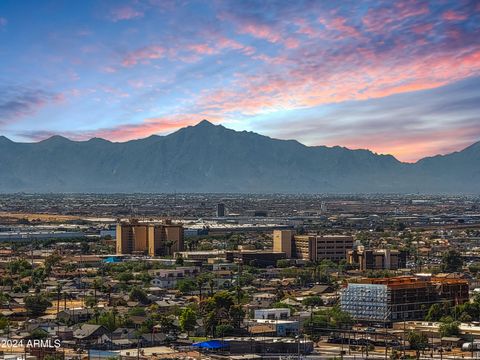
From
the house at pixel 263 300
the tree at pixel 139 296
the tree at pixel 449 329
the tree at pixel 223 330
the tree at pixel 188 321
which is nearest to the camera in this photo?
the tree at pixel 223 330

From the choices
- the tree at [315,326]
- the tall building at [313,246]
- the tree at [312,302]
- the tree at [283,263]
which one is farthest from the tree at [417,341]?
the tall building at [313,246]

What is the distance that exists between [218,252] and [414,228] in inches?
2816

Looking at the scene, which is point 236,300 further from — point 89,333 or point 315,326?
point 89,333

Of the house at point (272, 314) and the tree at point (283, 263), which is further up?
the tree at point (283, 263)

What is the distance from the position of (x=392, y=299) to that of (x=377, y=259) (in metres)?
35.0

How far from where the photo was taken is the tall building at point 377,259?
95.7m

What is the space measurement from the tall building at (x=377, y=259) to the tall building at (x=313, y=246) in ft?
21.6

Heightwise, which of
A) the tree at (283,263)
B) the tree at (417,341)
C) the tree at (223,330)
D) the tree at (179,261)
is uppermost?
the tree at (179,261)

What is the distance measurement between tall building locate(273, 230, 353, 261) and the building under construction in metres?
39.7

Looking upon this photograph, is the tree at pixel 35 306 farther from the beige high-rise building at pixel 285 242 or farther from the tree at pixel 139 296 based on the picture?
the beige high-rise building at pixel 285 242

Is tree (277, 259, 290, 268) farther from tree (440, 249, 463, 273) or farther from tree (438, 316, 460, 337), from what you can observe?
tree (438, 316, 460, 337)

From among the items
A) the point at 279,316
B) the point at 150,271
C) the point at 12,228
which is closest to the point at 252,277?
the point at 150,271

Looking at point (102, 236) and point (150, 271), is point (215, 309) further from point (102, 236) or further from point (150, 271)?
point (102, 236)

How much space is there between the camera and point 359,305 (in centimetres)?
6197
